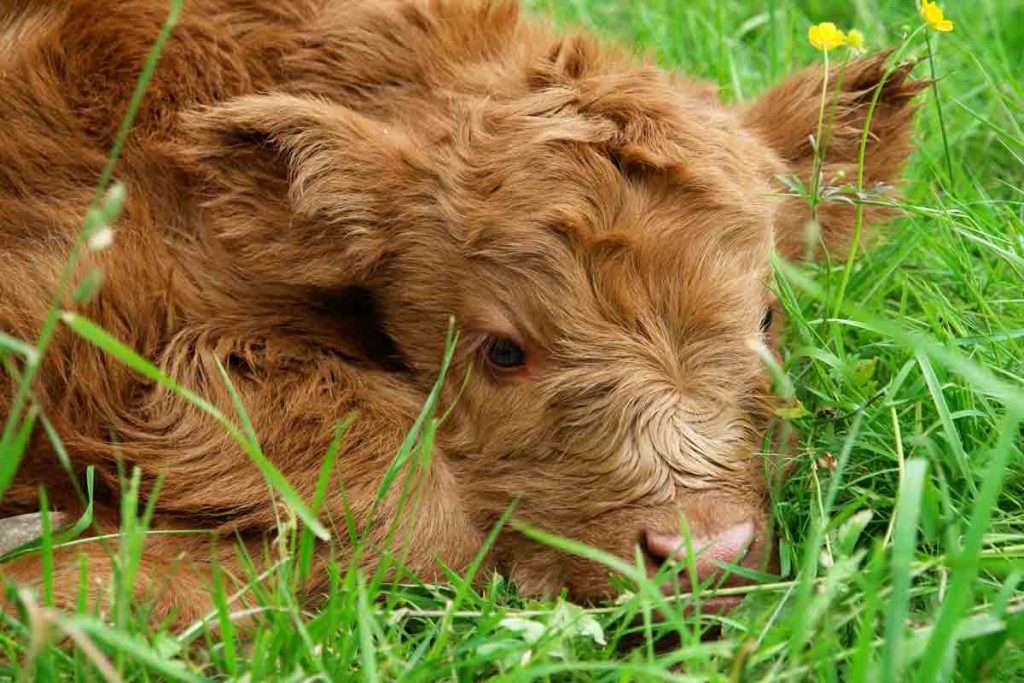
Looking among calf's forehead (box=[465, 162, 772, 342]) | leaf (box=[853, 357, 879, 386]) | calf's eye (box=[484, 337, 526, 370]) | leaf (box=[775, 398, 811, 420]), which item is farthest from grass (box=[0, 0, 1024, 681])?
calf's forehead (box=[465, 162, 772, 342])

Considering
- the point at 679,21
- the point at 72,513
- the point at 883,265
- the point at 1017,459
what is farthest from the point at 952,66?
the point at 72,513

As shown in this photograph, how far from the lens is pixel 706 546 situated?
342 cm

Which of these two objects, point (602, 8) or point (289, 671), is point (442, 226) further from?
point (602, 8)

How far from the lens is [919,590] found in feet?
10.7

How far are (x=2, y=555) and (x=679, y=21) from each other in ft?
14.6

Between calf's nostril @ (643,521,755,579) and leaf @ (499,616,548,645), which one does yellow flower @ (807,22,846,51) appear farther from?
leaf @ (499,616,548,645)

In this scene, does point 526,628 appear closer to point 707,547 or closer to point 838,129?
point 707,547

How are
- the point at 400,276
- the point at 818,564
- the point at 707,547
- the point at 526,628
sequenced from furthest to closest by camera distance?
the point at 400,276 → the point at 818,564 → the point at 707,547 → the point at 526,628

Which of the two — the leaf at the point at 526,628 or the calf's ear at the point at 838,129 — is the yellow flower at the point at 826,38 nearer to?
the calf's ear at the point at 838,129

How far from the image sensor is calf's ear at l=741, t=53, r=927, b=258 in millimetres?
4570

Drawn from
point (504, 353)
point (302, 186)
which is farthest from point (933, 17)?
point (302, 186)

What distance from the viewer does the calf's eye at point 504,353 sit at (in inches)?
153

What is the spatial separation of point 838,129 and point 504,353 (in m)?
1.61

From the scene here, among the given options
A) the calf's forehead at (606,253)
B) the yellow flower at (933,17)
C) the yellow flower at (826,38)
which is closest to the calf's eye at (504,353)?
the calf's forehead at (606,253)
